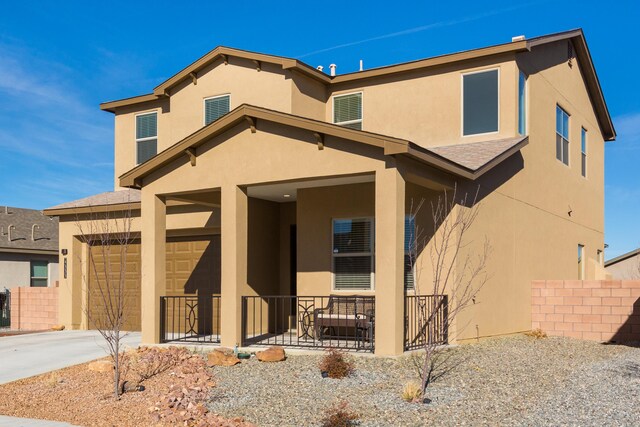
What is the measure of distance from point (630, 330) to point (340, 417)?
1097 cm

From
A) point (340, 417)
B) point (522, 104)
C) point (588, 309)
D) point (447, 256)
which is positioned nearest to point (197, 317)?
point (447, 256)

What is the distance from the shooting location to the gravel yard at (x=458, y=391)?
8445 millimetres

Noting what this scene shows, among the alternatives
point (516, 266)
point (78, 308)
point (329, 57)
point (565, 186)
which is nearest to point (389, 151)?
point (516, 266)

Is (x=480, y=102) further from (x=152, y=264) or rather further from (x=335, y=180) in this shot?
(x=152, y=264)

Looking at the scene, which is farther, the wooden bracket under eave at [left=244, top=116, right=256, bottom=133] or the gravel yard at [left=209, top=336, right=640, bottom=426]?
the wooden bracket under eave at [left=244, top=116, right=256, bottom=133]

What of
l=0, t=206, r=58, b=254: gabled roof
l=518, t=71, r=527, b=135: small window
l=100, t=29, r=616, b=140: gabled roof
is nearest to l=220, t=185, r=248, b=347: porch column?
l=100, t=29, r=616, b=140: gabled roof

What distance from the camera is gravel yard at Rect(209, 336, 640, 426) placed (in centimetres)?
Result: 845

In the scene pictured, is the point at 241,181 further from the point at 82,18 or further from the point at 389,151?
the point at 82,18

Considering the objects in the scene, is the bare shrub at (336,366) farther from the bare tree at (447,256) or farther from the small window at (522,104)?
the small window at (522,104)

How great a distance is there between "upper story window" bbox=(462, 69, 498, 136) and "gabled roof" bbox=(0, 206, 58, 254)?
62.3 ft

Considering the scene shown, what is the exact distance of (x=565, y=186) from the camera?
19906mm

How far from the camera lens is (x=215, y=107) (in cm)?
1812

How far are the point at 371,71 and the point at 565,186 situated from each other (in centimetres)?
716

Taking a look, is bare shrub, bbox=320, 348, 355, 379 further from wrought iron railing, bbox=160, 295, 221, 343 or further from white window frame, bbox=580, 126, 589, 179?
white window frame, bbox=580, 126, 589, 179
